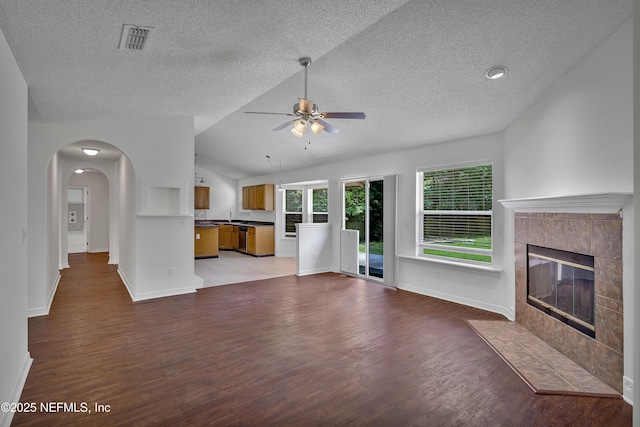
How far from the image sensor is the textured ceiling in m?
2.19

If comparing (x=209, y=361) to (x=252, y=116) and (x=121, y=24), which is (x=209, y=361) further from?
(x=252, y=116)

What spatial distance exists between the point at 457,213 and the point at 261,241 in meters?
5.74

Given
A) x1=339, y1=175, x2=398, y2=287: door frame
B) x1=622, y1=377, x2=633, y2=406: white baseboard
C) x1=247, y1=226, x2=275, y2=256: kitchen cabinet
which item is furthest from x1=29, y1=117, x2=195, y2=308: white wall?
x1=622, y1=377, x2=633, y2=406: white baseboard

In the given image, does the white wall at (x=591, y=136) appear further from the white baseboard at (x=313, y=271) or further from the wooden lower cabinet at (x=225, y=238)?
the wooden lower cabinet at (x=225, y=238)

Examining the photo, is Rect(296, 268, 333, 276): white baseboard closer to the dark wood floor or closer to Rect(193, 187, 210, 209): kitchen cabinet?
the dark wood floor

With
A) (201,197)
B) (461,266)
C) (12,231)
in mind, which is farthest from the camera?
(201,197)

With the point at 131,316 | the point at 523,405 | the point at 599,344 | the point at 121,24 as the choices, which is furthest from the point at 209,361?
the point at 599,344

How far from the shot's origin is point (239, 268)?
747cm

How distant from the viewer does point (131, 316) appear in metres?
4.08

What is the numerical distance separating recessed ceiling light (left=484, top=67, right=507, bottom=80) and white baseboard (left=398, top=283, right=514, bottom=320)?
2731 mm

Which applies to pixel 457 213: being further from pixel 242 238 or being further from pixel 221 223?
pixel 221 223

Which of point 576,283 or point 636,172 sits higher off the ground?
point 636,172

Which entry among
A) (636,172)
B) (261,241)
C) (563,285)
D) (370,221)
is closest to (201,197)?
(261,241)

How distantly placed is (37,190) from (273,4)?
12.5 ft
